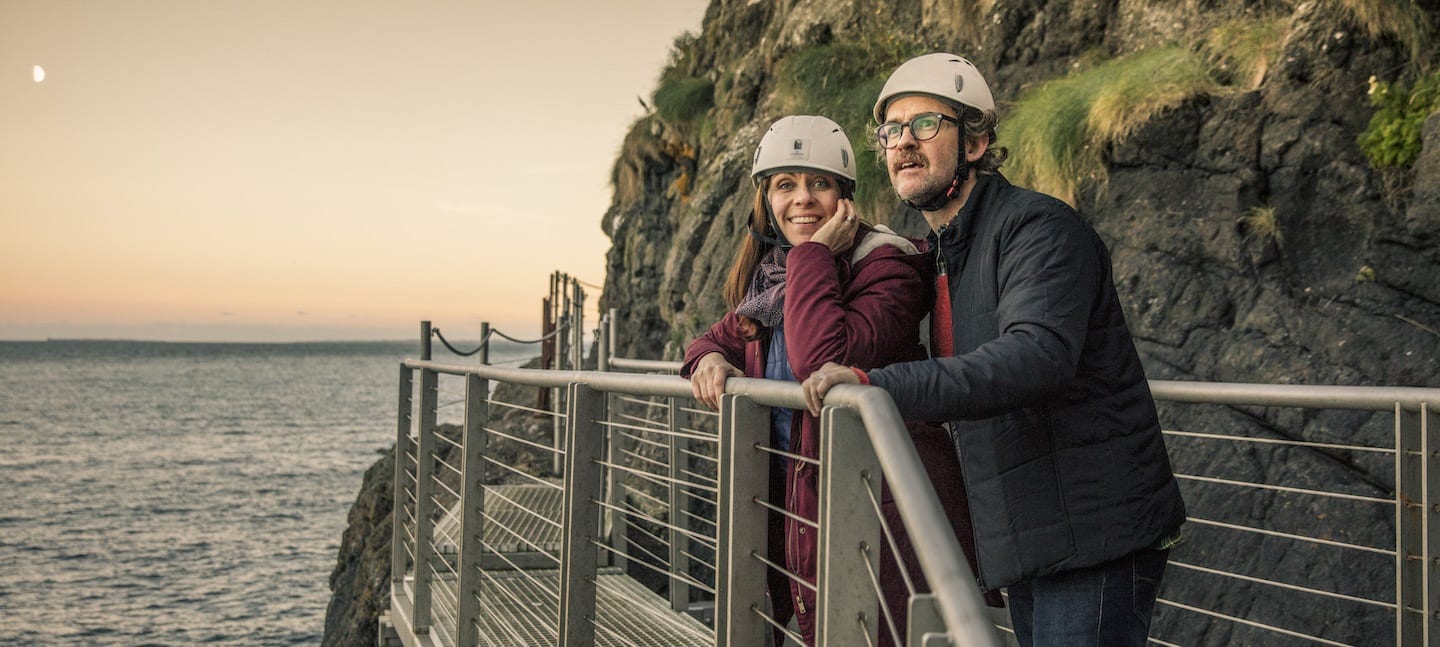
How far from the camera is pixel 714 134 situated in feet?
48.0

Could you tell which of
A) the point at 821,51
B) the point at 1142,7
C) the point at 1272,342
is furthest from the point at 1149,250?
the point at 821,51

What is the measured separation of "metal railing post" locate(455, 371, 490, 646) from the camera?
4.17 metres

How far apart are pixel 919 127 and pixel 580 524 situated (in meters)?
1.77

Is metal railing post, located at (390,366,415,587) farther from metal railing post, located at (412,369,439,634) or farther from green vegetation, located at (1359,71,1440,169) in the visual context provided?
green vegetation, located at (1359,71,1440,169)

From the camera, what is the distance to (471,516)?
4.25m

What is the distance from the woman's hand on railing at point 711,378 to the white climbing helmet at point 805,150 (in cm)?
48

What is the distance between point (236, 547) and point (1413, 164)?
35340 millimetres

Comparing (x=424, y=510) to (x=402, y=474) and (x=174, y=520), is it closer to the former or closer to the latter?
(x=402, y=474)

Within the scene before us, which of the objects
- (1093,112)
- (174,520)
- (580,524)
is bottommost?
(174,520)

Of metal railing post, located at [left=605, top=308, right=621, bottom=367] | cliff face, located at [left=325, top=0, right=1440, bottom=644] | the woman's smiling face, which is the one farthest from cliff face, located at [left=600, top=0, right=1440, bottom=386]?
the woman's smiling face

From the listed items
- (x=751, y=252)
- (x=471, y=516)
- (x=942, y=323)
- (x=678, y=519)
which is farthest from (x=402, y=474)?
(x=942, y=323)

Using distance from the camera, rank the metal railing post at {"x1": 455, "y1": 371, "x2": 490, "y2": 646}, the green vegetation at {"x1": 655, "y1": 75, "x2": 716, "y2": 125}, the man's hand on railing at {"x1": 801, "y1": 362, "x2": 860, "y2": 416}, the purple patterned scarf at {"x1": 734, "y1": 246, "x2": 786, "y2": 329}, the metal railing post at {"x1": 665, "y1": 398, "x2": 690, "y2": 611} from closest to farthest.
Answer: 1. the man's hand on railing at {"x1": 801, "y1": 362, "x2": 860, "y2": 416}
2. the purple patterned scarf at {"x1": 734, "y1": 246, "x2": 786, "y2": 329}
3. the metal railing post at {"x1": 455, "y1": 371, "x2": 490, "y2": 646}
4. the metal railing post at {"x1": 665, "y1": 398, "x2": 690, "y2": 611}
5. the green vegetation at {"x1": 655, "y1": 75, "x2": 716, "y2": 125}

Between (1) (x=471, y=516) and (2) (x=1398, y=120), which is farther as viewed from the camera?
(2) (x=1398, y=120)

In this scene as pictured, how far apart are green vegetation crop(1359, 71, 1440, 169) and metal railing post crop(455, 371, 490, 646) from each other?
4.94 m
